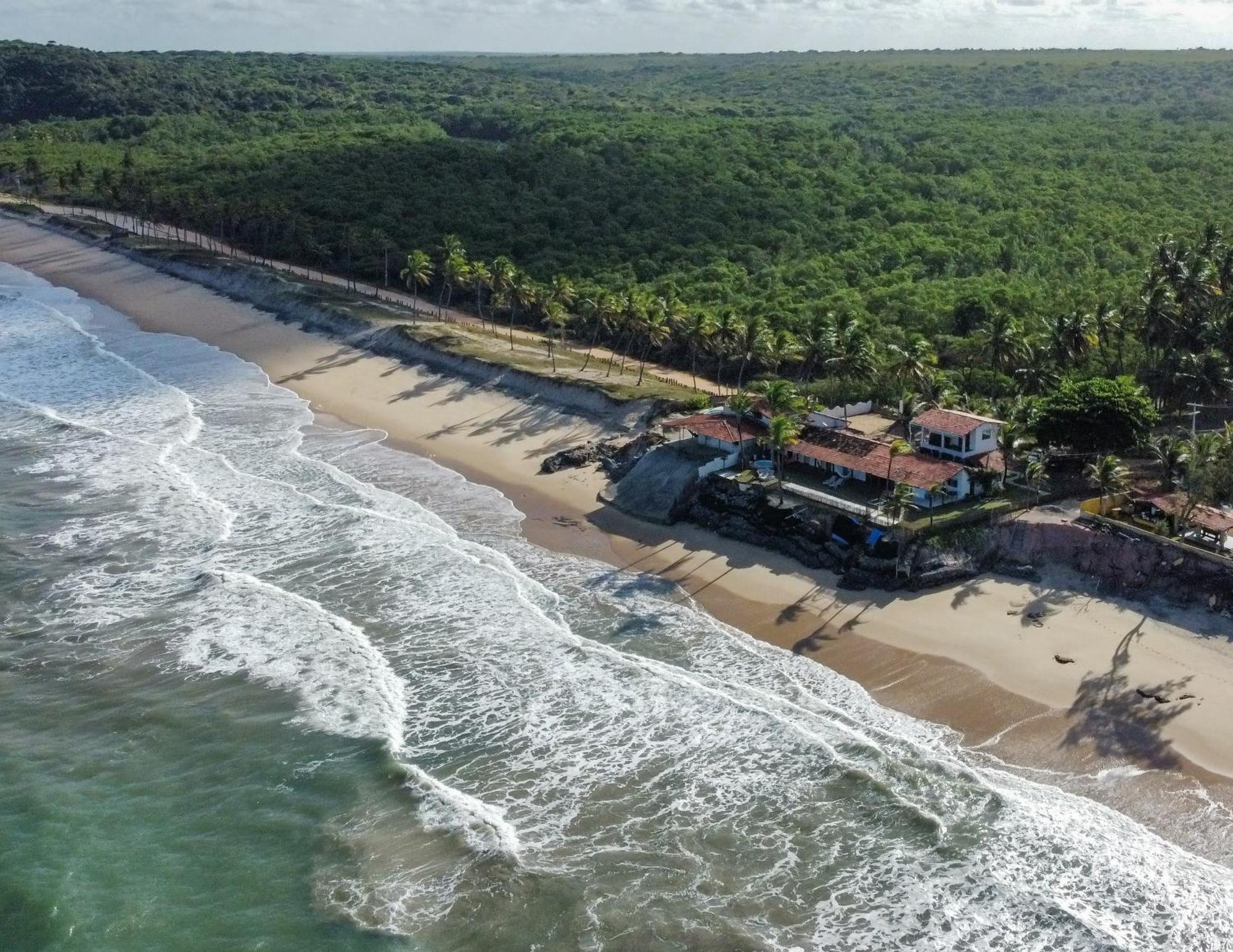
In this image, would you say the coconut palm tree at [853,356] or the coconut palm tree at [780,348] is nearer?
the coconut palm tree at [853,356]

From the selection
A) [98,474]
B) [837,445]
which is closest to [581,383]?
[837,445]

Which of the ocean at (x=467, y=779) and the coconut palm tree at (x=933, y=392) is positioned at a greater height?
the coconut palm tree at (x=933, y=392)

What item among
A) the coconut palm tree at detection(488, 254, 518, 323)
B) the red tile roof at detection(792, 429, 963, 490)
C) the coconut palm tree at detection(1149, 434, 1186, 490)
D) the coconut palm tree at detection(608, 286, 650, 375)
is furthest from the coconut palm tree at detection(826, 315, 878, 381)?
the coconut palm tree at detection(488, 254, 518, 323)

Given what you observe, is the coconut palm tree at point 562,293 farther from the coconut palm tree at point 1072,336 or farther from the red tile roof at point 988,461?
the red tile roof at point 988,461

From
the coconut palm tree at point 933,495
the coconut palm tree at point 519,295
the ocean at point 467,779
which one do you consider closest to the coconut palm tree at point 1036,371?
the coconut palm tree at point 933,495

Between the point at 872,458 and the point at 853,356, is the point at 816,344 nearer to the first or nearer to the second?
the point at 853,356

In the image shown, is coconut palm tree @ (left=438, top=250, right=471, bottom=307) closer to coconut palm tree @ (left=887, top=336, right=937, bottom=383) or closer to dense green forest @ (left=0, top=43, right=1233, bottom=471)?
dense green forest @ (left=0, top=43, right=1233, bottom=471)

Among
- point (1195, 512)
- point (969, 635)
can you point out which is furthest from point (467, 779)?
point (1195, 512)

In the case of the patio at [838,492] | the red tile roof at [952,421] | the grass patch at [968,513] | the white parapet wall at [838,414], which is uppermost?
the red tile roof at [952,421]
